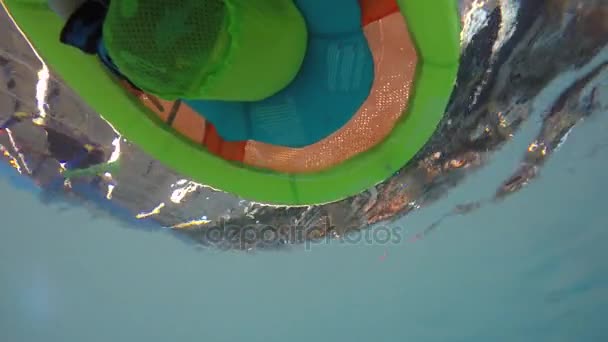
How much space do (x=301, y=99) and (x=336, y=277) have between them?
6454 millimetres

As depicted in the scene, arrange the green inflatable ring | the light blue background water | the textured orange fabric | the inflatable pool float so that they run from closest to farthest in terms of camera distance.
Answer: the green inflatable ring < the inflatable pool float < the textured orange fabric < the light blue background water

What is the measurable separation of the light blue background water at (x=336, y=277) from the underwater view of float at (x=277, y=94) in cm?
96

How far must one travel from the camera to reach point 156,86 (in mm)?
1367

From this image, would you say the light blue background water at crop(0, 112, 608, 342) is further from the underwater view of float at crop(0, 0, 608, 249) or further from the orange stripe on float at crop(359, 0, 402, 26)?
the orange stripe on float at crop(359, 0, 402, 26)

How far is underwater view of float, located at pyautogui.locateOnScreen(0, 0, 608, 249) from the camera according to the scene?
4.72 ft

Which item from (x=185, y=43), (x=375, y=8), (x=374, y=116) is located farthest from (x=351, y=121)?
(x=185, y=43)

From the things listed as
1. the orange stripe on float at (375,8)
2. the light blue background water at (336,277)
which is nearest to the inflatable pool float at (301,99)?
the orange stripe on float at (375,8)

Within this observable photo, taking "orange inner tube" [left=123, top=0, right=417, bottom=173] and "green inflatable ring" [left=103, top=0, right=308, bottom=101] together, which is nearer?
"green inflatable ring" [left=103, top=0, right=308, bottom=101]

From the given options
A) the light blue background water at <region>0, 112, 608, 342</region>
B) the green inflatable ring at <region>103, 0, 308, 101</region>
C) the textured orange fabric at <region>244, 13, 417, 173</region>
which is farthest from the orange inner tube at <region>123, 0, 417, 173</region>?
the light blue background water at <region>0, 112, 608, 342</region>

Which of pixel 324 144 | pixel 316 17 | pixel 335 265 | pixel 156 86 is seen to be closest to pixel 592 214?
pixel 335 265

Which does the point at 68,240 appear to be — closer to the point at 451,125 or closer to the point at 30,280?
the point at 30,280

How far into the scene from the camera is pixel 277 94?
2090mm

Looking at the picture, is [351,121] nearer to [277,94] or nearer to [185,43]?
[277,94]

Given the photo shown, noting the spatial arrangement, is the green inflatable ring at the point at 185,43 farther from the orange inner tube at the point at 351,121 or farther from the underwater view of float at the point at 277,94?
the orange inner tube at the point at 351,121
